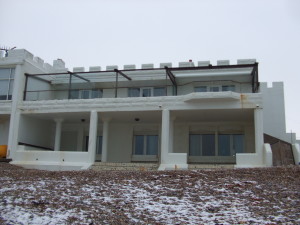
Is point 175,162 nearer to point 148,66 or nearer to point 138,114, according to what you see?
point 138,114

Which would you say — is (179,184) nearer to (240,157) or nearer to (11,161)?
(240,157)

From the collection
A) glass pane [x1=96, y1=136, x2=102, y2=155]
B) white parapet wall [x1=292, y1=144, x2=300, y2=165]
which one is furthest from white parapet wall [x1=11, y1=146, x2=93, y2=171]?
white parapet wall [x1=292, y1=144, x2=300, y2=165]

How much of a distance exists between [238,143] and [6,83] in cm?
1537

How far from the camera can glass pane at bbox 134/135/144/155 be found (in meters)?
25.2

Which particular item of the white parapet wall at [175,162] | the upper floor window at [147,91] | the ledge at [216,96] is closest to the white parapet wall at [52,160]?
the white parapet wall at [175,162]

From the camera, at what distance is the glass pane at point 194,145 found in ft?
79.1

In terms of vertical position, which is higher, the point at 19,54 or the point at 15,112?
the point at 19,54

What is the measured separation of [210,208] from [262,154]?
34.4ft

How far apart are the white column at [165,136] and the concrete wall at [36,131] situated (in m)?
9.30

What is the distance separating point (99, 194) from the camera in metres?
11.1

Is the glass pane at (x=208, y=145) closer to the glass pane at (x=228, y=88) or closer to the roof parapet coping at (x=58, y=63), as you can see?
the glass pane at (x=228, y=88)

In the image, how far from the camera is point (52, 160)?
2217 centimetres

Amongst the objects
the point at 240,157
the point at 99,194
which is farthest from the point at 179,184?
the point at 240,157

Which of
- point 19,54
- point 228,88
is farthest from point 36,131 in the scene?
point 228,88
